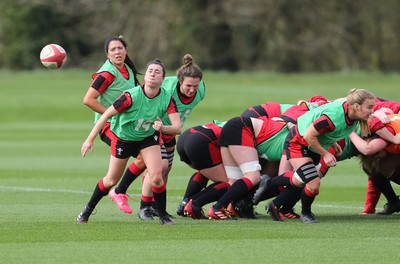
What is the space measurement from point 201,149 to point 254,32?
39.0m

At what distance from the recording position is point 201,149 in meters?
12.1

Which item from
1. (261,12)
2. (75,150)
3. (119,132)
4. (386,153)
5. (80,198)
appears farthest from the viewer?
(261,12)

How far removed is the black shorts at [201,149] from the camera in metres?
12.1

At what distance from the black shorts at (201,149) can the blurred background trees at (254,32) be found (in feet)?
121

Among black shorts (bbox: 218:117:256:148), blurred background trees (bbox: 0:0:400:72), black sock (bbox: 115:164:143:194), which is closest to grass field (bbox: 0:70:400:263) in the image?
black sock (bbox: 115:164:143:194)

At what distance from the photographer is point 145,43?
49.8 metres

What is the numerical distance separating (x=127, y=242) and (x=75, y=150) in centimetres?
1343

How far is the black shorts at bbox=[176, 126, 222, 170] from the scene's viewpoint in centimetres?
1212

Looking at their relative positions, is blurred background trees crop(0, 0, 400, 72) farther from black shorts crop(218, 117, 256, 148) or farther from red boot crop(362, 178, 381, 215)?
black shorts crop(218, 117, 256, 148)

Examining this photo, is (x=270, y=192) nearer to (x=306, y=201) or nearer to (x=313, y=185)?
(x=306, y=201)

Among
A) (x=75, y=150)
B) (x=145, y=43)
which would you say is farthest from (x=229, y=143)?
(x=145, y=43)

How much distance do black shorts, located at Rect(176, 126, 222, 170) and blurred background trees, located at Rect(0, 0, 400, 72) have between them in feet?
121

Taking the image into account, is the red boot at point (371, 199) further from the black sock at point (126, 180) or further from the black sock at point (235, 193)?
the black sock at point (126, 180)

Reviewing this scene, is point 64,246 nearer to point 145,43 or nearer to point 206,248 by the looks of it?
point 206,248
